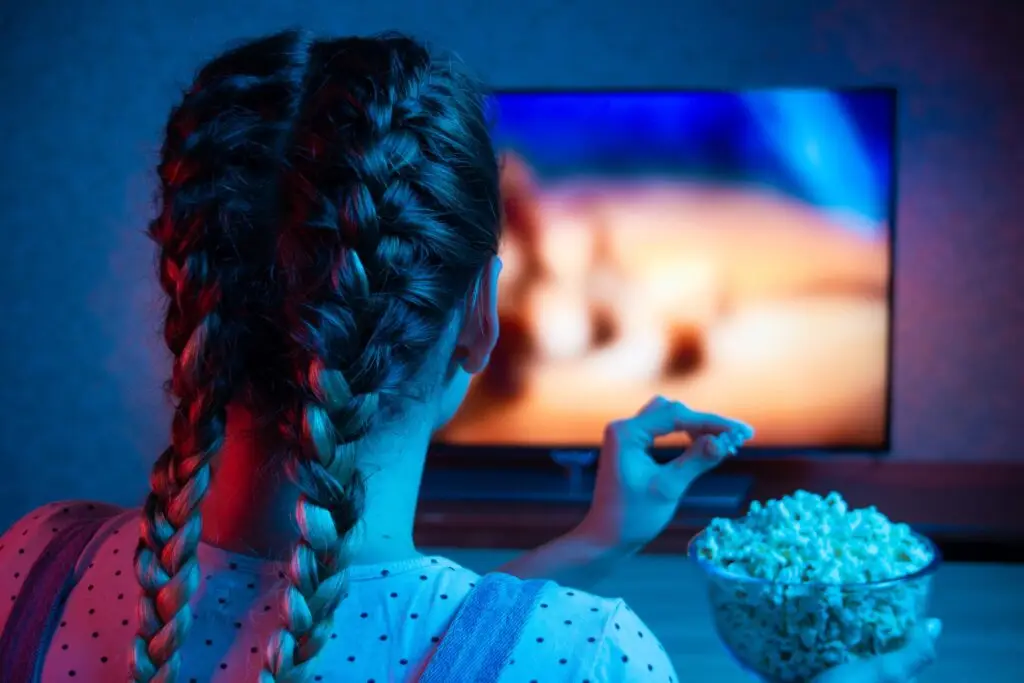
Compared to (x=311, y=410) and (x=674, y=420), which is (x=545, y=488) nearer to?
(x=674, y=420)

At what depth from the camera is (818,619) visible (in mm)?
790

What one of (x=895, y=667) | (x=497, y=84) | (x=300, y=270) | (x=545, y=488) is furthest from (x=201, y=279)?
(x=497, y=84)

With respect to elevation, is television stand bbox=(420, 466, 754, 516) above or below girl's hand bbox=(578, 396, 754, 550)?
below

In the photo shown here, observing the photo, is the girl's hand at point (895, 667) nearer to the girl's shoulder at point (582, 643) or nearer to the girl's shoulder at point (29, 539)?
the girl's shoulder at point (582, 643)

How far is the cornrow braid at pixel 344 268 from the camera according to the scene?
53 cm

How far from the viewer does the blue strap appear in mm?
530

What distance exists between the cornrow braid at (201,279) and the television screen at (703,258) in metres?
1.08

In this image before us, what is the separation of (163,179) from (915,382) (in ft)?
5.30

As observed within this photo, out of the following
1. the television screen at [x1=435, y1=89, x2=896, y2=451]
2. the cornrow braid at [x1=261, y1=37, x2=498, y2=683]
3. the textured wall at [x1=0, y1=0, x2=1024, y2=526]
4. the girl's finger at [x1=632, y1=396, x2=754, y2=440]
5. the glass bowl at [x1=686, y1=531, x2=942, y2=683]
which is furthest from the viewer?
the textured wall at [x1=0, y1=0, x2=1024, y2=526]

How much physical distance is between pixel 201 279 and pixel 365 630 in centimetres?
21

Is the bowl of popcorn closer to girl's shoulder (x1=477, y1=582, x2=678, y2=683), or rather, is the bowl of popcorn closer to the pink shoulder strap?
girl's shoulder (x1=477, y1=582, x2=678, y2=683)

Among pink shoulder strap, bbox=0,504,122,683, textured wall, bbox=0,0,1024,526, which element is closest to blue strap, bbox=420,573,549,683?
pink shoulder strap, bbox=0,504,122,683

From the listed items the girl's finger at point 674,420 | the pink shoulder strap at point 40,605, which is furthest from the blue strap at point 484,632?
the girl's finger at point 674,420

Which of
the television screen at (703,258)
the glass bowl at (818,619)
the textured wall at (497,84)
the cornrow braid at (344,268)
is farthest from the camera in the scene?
the textured wall at (497,84)
